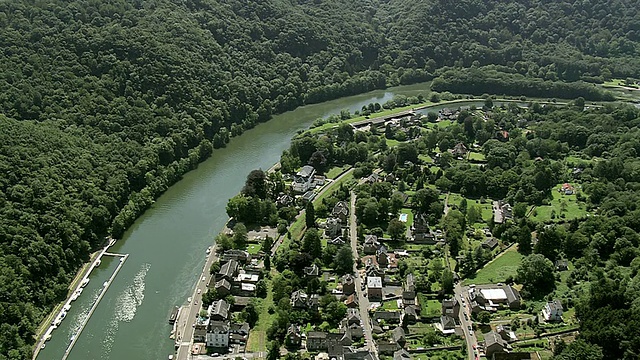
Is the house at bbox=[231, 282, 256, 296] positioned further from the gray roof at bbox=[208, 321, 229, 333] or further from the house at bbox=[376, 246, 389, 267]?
the house at bbox=[376, 246, 389, 267]

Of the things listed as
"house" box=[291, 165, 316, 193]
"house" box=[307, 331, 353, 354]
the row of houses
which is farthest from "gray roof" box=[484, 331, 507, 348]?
"house" box=[291, 165, 316, 193]

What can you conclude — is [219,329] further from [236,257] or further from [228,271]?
[236,257]

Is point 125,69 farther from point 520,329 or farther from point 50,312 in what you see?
point 520,329

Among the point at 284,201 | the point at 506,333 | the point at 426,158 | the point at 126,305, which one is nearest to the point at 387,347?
the point at 506,333

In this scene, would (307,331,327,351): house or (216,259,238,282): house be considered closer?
(307,331,327,351): house

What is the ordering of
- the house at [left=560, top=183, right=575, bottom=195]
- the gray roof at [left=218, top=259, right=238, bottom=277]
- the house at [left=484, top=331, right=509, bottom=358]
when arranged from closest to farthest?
the house at [left=484, top=331, right=509, bottom=358] < the gray roof at [left=218, top=259, right=238, bottom=277] < the house at [left=560, top=183, right=575, bottom=195]

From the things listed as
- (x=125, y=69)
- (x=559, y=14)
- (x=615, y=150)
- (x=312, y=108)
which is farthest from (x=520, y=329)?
(x=559, y=14)
